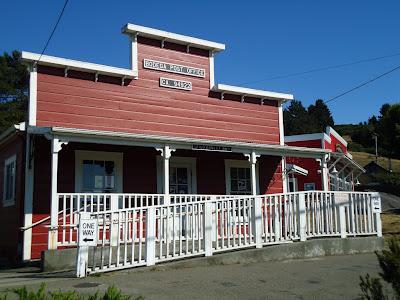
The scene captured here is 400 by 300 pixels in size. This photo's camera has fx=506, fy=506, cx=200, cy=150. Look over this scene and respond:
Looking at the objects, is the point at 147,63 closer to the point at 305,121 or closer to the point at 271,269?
the point at 271,269

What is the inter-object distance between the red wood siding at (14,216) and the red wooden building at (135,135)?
27 mm

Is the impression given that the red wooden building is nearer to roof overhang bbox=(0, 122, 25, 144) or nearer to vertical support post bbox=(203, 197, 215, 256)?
roof overhang bbox=(0, 122, 25, 144)

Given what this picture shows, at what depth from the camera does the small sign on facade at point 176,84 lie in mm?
15375

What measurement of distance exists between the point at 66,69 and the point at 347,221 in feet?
27.4

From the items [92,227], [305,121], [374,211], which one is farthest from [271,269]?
[305,121]

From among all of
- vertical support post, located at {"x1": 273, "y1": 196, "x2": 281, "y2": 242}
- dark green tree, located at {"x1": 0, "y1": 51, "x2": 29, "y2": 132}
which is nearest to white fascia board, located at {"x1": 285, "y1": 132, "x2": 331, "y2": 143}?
vertical support post, located at {"x1": 273, "y1": 196, "x2": 281, "y2": 242}

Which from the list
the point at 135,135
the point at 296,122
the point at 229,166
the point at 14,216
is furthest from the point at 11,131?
→ the point at 296,122

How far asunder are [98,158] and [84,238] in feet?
16.3

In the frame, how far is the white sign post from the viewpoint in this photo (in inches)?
353

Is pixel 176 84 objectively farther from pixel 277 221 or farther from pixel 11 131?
pixel 277 221

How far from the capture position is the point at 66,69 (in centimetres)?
1356

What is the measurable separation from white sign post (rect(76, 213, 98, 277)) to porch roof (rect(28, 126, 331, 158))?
3115mm

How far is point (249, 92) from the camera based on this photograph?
1683 cm

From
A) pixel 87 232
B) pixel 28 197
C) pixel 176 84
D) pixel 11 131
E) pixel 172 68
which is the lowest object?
pixel 87 232
